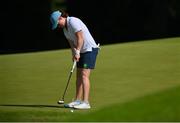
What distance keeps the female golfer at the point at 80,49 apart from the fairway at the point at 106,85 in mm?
215

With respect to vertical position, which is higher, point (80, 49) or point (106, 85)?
point (80, 49)

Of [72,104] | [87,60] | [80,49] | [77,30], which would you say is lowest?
[72,104]

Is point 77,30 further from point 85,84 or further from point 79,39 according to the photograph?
point 85,84

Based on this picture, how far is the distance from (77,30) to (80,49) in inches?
11.1

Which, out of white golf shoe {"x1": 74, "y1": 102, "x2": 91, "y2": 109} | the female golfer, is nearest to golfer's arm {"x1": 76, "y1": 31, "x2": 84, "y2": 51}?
the female golfer

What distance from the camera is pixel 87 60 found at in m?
9.09

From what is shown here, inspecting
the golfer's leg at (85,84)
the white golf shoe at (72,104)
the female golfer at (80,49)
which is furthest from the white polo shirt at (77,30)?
the white golf shoe at (72,104)

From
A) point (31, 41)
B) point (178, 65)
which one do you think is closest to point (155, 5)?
point (31, 41)

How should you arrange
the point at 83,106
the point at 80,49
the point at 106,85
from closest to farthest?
the point at 83,106, the point at 80,49, the point at 106,85

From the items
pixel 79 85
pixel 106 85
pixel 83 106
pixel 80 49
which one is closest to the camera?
pixel 83 106

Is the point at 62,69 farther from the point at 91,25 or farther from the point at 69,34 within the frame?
the point at 91,25

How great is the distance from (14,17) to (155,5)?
17.1 ft

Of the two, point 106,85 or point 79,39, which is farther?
point 106,85

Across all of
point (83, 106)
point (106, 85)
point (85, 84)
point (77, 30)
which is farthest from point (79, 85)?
point (106, 85)
